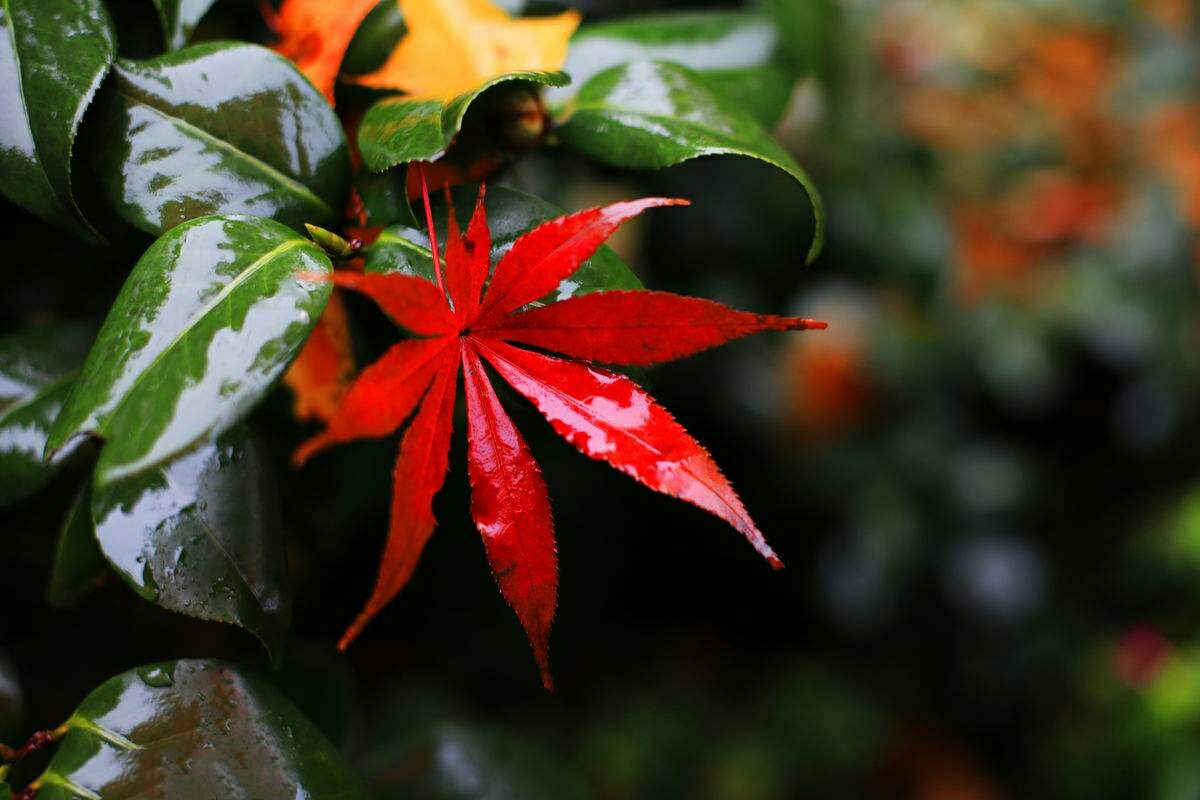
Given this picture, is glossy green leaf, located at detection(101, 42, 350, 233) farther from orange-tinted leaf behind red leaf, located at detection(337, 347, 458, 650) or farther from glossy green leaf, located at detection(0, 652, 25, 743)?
glossy green leaf, located at detection(0, 652, 25, 743)

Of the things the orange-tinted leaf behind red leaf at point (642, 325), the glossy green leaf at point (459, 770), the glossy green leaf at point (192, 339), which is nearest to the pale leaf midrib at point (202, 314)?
the glossy green leaf at point (192, 339)

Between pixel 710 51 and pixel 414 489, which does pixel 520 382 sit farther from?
pixel 710 51

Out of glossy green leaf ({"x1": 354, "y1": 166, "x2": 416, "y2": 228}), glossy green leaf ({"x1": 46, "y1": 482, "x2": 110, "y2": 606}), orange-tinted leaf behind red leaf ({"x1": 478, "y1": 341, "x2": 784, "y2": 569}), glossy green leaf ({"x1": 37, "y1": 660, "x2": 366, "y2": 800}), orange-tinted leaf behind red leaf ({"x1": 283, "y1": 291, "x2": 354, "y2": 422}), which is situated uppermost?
glossy green leaf ({"x1": 354, "y1": 166, "x2": 416, "y2": 228})

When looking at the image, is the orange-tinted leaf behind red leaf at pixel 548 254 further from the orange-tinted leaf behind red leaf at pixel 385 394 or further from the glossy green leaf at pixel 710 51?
the glossy green leaf at pixel 710 51

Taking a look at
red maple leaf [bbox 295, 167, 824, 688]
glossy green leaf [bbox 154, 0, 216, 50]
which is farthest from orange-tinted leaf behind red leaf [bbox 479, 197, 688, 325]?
glossy green leaf [bbox 154, 0, 216, 50]

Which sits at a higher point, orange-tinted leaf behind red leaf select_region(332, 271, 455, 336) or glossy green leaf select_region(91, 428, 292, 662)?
orange-tinted leaf behind red leaf select_region(332, 271, 455, 336)
